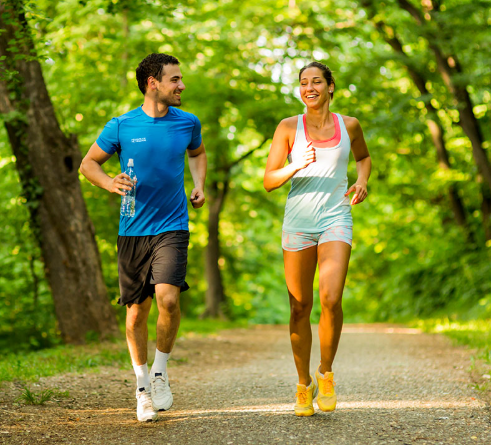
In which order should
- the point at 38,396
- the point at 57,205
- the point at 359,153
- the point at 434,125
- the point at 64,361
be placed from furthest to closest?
the point at 434,125 → the point at 57,205 → the point at 64,361 → the point at 38,396 → the point at 359,153

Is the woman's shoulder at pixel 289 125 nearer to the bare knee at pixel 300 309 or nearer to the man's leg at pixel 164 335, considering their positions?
the bare knee at pixel 300 309

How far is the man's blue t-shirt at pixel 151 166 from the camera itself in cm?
417

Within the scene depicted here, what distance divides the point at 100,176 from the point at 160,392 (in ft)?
4.74

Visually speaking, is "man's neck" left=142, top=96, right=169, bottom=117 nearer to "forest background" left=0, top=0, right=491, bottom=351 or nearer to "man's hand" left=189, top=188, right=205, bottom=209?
"man's hand" left=189, top=188, right=205, bottom=209

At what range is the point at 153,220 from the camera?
420cm

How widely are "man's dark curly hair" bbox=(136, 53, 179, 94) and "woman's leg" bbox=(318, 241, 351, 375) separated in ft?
5.16

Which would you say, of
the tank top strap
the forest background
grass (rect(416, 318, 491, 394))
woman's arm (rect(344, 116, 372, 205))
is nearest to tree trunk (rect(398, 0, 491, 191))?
the forest background

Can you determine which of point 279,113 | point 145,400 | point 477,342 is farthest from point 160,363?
point 279,113

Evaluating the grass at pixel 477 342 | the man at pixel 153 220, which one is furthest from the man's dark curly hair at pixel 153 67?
the grass at pixel 477 342

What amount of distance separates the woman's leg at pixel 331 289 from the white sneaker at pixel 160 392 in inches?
39.9

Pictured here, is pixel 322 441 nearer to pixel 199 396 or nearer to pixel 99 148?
pixel 199 396

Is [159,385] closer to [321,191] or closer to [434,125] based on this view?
[321,191]

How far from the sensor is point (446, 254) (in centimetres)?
1766

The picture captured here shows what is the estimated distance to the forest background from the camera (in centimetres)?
971
